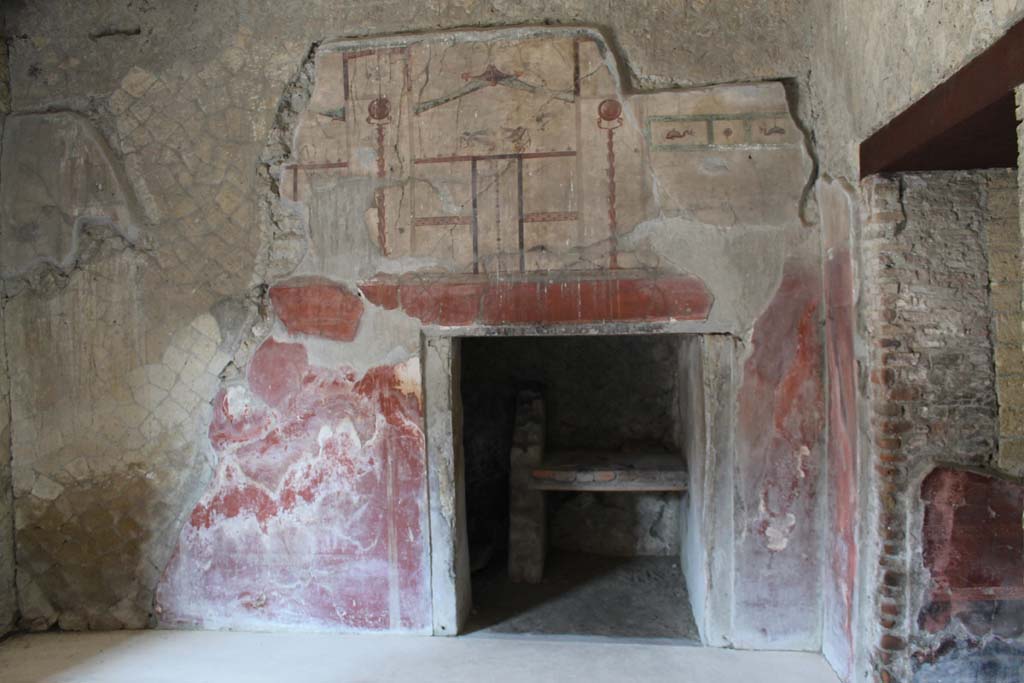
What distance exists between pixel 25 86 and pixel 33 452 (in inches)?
62.8

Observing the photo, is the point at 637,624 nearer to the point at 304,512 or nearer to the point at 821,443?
the point at 821,443

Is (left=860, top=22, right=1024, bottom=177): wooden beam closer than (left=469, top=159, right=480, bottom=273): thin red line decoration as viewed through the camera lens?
Yes

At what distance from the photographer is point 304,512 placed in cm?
304

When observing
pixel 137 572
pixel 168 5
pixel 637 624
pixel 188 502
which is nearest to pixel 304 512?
pixel 188 502

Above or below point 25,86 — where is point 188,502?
below

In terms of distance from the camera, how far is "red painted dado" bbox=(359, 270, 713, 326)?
2.84 meters

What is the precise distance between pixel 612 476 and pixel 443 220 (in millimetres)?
1435

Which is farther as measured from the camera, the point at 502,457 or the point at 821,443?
the point at 502,457

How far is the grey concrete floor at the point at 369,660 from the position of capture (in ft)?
8.77

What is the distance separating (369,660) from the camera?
2.80m

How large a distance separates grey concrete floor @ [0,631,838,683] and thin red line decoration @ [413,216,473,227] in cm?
171

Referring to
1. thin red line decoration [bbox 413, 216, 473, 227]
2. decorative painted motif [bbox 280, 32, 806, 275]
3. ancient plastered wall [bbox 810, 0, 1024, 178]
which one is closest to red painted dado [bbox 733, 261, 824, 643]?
decorative painted motif [bbox 280, 32, 806, 275]

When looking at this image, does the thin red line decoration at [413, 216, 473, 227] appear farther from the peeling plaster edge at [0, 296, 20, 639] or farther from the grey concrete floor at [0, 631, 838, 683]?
the peeling plaster edge at [0, 296, 20, 639]

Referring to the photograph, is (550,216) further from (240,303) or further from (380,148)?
(240,303)
